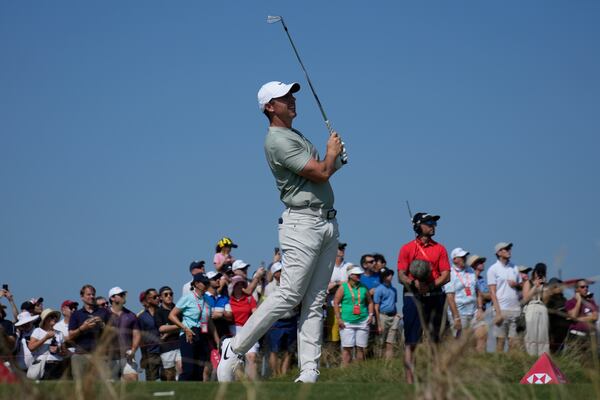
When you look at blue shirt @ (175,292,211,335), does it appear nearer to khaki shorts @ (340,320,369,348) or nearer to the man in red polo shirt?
khaki shorts @ (340,320,369,348)

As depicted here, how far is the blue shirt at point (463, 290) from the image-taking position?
57.4 feet

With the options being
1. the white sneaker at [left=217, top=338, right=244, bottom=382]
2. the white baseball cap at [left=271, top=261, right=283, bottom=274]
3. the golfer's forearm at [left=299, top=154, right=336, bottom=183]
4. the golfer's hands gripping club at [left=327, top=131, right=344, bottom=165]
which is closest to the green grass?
the white sneaker at [left=217, top=338, right=244, bottom=382]

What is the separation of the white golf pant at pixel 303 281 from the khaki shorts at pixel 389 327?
9.88 metres

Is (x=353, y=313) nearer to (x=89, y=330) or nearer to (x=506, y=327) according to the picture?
(x=89, y=330)

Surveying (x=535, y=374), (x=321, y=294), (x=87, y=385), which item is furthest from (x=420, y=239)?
(x=87, y=385)

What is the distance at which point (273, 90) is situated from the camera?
8570 millimetres

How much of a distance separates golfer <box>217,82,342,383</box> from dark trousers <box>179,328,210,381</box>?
667 centimetres

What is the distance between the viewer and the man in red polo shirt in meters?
11.4

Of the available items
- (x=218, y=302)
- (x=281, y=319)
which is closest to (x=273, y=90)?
(x=281, y=319)

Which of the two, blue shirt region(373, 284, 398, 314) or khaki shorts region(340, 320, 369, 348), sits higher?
blue shirt region(373, 284, 398, 314)

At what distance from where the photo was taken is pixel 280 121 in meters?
8.65

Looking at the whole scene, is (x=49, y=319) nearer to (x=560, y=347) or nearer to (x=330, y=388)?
(x=560, y=347)

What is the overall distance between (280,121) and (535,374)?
307 centimetres

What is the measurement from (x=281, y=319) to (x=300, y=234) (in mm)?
5235
